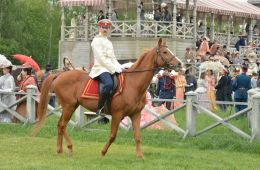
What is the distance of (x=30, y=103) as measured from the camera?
63.7 feet

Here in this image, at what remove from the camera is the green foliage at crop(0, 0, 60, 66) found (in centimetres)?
6669

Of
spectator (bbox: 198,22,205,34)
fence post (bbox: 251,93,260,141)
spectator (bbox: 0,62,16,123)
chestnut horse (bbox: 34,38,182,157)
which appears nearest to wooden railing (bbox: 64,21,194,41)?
spectator (bbox: 198,22,205,34)

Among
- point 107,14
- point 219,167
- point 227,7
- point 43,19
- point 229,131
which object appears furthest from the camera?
point 43,19

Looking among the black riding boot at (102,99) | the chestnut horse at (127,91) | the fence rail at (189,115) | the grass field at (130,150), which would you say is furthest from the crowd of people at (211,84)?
the black riding boot at (102,99)

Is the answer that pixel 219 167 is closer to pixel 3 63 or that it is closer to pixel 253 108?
pixel 253 108

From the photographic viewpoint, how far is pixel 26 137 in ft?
56.6

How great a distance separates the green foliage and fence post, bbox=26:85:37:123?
46823 millimetres

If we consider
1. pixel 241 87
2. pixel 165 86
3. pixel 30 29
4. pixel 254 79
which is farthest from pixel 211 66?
pixel 30 29

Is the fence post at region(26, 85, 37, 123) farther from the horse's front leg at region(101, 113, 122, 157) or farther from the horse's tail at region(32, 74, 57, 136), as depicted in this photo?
the horse's front leg at region(101, 113, 122, 157)

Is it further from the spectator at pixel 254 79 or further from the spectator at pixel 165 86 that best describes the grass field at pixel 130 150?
the spectator at pixel 254 79

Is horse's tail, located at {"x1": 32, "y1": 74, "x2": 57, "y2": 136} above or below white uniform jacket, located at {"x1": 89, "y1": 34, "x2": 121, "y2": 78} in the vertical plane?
below

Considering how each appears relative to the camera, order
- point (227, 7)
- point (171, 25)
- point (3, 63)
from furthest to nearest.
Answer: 1. point (227, 7)
2. point (171, 25)
3. point (3, 63)

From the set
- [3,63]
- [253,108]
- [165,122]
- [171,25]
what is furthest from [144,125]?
[171,25]

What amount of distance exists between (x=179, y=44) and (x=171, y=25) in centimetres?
131
